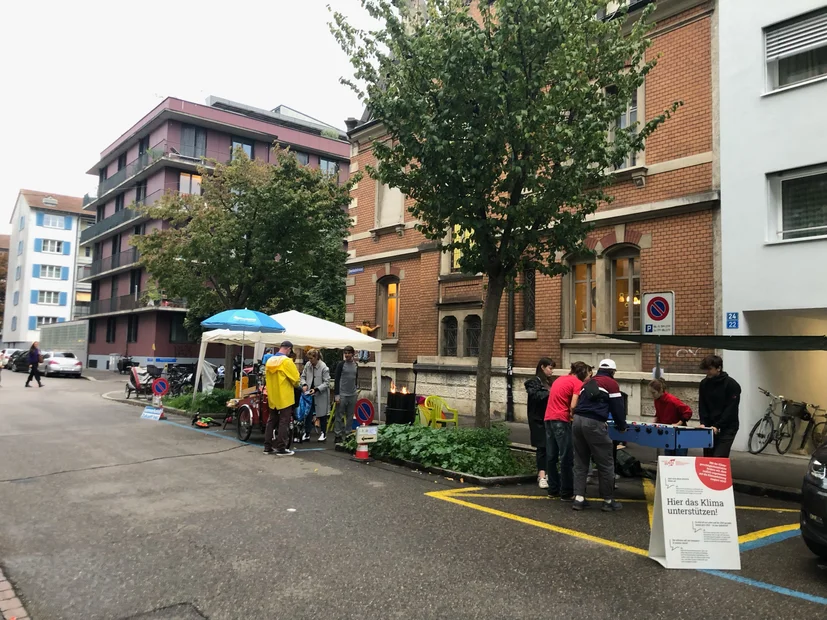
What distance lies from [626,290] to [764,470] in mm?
4985

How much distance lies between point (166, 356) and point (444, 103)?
110 ft

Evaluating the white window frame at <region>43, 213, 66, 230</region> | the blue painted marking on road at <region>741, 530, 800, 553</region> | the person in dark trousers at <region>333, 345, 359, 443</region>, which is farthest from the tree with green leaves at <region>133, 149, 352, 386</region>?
the white window frame at <region>43, 213, 66, 230</region>

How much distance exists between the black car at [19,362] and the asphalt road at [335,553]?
33.4 meters

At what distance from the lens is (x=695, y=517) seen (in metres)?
5.21

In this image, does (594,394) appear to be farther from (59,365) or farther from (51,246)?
(51,246)

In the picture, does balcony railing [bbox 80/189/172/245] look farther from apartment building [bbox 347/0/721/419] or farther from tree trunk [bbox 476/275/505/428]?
tree trunk [bbox 476/275/505/428]

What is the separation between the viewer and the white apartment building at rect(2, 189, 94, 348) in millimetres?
61438

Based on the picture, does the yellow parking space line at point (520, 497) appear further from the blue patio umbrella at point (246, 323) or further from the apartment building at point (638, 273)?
the blue patio umbrella at point (246, 323)

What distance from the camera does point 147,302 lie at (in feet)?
124

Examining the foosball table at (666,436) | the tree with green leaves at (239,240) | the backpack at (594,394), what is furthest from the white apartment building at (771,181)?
the tree with green leaves at (239,240)

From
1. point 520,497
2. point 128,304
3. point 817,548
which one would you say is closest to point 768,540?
point 817,548

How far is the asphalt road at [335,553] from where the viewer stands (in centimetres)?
422

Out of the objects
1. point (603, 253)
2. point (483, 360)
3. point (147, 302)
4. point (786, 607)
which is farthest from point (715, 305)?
point (147, 302)

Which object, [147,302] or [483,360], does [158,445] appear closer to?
[483,360]
